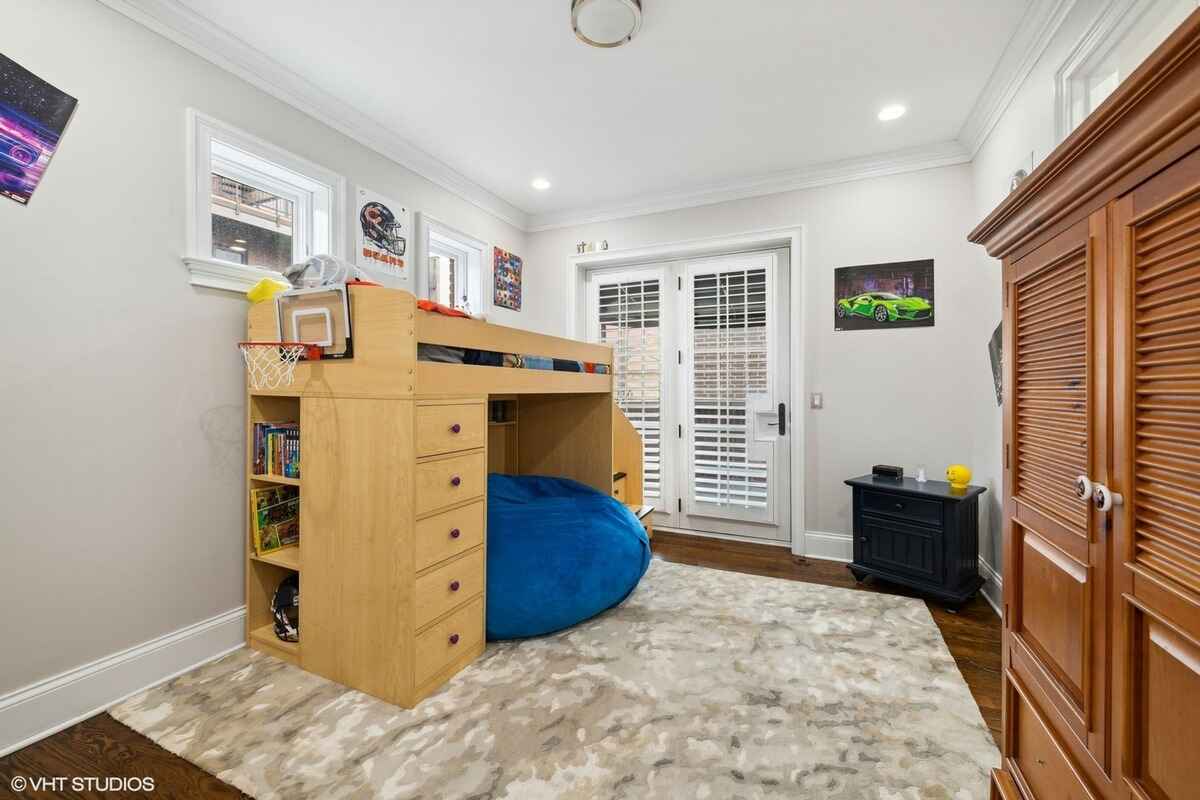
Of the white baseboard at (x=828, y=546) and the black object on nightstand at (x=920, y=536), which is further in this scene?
the white baseboard at (x=828, y=546)

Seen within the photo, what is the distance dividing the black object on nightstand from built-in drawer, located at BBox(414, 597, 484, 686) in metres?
2.22

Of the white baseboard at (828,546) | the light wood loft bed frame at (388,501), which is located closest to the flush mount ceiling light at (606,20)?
the light wood loft bed frame at (388,501)

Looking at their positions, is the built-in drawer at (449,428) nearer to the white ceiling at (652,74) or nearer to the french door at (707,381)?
the white ceiling at (652,74)

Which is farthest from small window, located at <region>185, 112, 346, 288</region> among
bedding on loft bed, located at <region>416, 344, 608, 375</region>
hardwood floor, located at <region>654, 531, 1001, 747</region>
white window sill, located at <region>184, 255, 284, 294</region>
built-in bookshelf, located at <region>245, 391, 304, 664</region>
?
hardwood floor, located at <region>654, 531, 1001, 747</region>

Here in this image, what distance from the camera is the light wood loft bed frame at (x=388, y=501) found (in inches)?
69.9

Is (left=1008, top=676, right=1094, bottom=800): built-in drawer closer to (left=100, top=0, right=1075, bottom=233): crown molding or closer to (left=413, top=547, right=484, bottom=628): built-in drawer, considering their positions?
(left=413, top=547, right=484, bottom=628): built-in drawer

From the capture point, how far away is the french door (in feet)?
12.4

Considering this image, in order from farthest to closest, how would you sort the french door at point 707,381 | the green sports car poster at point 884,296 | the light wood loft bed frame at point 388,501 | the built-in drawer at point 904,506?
the french door at point 707,381
the green sports car poster at point 884,296
the built-in drawer at point 904,506
the light wood loft bed frame at point 388,501

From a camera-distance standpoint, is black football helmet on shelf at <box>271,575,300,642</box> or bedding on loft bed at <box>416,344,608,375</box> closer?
bedding on loft bed at <box>416,344,608,375</box>

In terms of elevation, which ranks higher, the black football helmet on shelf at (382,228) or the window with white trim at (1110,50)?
the window with white trim at (1110,50)

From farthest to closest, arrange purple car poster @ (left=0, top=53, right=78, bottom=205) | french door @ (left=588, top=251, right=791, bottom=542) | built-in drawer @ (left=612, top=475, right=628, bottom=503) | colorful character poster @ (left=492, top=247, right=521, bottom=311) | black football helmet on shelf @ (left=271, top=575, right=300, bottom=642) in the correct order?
colorful character poster @ (left=492, top=247, right=521, bottom=311) < french door @ (left=588, top=251, right=791, bottom=542) < built-in drawer @ (left=612, top=475, right=628, bottom=503) < black football helmet on shelf @ (left=271, top=575, right=300, bottom=642) < purple car poster @ (left=0, top=53, right=78, bottom=205)

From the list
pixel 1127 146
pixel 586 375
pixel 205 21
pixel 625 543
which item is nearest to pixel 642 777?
pixel 625 543

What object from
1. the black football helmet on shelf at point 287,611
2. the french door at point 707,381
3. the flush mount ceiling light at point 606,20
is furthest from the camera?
the french door at point 707,381

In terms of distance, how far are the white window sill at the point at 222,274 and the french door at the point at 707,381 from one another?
255 centimetres
